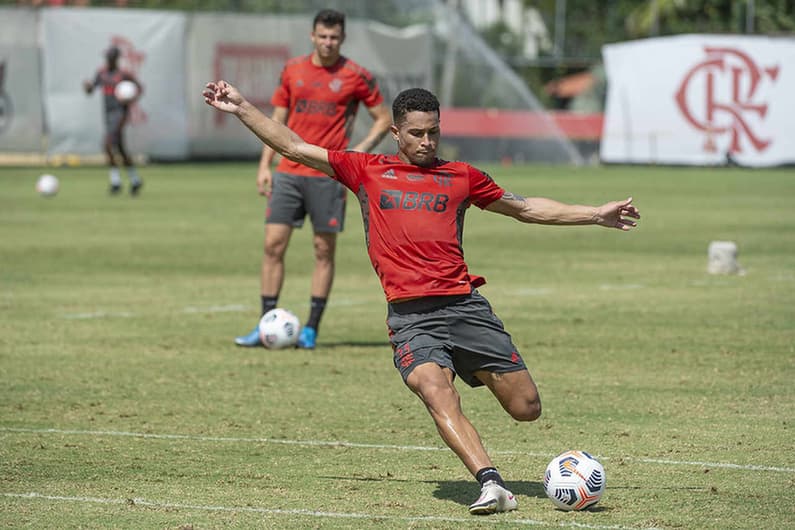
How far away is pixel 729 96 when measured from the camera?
44.3 metres

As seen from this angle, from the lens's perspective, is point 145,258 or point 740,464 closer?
point 740,464

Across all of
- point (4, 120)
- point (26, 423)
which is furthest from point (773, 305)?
point (4, 120)

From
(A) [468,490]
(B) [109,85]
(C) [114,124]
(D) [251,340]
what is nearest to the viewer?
(A) [468,490]

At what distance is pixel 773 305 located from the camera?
47.3 ft

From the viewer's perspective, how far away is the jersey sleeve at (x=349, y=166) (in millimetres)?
7503

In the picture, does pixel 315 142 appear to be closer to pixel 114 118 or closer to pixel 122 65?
pixel 114 118

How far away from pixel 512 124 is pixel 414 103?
4158 cm

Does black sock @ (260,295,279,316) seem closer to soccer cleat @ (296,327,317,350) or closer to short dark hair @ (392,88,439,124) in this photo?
soccer cleat @ (296,327,317,350)

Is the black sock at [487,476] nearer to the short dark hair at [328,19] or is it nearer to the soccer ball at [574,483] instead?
the soccer ball at [574,483]

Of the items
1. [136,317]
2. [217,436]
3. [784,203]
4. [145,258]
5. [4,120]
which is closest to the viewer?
[217,436]

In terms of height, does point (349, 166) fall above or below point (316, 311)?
above

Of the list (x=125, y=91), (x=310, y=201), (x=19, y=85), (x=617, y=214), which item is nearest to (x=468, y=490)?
(x=617, y=214)

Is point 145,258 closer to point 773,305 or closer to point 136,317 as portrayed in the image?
point 136,317

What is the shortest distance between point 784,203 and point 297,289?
52.4 ft
